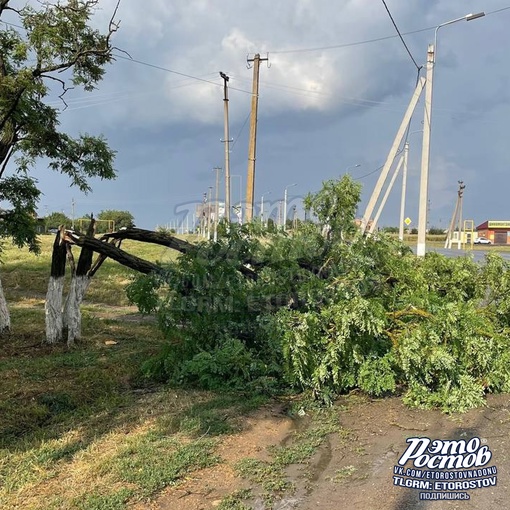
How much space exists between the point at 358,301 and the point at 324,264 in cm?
143

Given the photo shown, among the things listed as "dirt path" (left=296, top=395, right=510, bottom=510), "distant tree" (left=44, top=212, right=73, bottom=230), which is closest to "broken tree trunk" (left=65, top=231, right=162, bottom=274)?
"dirt path" (left=296, top=395, right=510, bottom=510)

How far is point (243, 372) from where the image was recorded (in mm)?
5273

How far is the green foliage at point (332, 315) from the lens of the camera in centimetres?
483

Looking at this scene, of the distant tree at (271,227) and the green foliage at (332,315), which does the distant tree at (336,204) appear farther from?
the distant tree at (271,227)

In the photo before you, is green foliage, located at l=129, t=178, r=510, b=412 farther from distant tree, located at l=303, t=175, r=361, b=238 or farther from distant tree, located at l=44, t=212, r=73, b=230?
distant tree, located at l=44, t=212, r=73, b=230

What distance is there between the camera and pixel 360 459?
143 inches

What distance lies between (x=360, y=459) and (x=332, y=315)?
1610 mm

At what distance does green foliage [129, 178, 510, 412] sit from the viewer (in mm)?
4832

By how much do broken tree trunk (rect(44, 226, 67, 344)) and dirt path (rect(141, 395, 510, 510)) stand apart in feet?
13.3

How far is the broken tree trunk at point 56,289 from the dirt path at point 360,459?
160 inches

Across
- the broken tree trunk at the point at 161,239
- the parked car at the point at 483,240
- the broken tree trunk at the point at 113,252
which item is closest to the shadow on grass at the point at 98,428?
the broken tree trunk at the point at 113,252

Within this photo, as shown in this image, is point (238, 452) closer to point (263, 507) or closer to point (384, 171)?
point (263, 507)

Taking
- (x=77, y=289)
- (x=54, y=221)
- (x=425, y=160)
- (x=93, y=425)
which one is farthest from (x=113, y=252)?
(x=54, y=221)

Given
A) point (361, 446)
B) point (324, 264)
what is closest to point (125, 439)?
point (361, 446)
